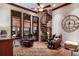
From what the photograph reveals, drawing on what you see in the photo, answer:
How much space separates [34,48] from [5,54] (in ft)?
2.03

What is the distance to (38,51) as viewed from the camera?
9.40 ft

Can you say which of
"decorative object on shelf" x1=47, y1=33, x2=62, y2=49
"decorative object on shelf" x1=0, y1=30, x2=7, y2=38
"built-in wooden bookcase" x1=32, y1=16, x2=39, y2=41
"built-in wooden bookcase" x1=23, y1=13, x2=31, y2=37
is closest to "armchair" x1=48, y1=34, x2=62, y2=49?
"decorative object on shelf" x1=47, y1=33, x2=62, y2=49

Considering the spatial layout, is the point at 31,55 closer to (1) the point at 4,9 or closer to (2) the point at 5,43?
(2) the point at 5,43

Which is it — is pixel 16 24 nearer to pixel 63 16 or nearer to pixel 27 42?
pixel 27 42

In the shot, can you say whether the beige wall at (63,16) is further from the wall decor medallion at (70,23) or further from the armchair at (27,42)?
the armchair at (27,42)

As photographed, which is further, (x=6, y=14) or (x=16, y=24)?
(x=16, y=24)

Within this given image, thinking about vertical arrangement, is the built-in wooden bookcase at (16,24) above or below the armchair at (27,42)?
above

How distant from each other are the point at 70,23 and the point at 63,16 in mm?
207

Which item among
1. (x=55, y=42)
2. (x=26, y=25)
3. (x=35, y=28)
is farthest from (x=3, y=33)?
(x=55, y=42)

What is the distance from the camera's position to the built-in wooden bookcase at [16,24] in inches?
109

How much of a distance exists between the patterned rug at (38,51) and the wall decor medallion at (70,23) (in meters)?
A: 0.46

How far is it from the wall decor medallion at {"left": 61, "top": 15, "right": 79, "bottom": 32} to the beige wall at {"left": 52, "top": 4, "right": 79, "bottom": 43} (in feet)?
0.21

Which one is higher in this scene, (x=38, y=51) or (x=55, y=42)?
(x=55, y=42)

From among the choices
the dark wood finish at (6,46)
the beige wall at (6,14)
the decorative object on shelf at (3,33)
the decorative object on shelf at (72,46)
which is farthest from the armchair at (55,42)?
the decorative object on shelf at (3,33)
